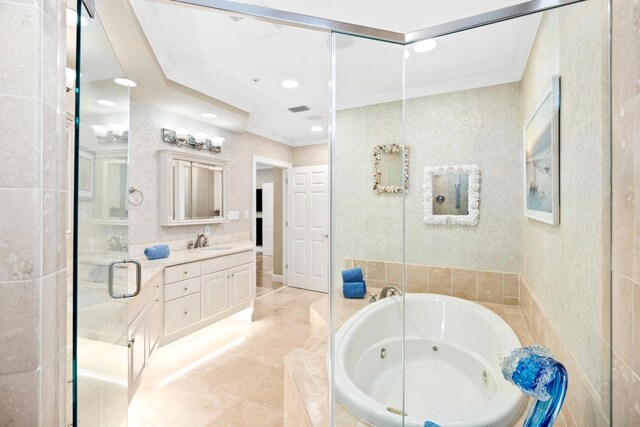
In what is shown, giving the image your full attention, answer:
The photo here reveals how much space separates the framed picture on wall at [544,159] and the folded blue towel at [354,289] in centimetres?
89

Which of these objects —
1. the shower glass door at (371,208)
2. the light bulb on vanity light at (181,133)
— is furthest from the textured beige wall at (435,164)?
the light bulb on vanity light at (181,133)

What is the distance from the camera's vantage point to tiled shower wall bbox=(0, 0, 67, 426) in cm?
66

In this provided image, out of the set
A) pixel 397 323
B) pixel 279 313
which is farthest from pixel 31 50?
pixel 279 313

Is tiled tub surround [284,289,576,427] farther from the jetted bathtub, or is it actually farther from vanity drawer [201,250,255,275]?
vanity drawer [201,250,255,275]

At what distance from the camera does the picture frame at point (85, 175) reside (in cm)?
91

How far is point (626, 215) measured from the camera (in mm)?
803

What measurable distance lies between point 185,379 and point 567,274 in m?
2.54

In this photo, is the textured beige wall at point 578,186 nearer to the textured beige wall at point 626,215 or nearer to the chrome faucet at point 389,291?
the textured beige wall at point 626,215

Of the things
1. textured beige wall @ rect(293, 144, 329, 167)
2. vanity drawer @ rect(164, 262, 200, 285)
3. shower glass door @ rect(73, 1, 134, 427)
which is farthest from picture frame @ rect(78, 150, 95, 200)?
textured beige wall @ rect(293, 144, 329, 167)

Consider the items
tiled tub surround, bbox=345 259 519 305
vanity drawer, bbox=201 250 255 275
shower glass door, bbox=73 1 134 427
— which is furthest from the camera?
vanity drawer, bbox=201 250 255 275

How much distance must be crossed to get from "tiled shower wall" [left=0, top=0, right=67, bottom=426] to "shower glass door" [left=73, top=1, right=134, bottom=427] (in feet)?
0.55

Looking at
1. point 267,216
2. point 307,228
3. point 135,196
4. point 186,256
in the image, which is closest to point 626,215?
point 186,256

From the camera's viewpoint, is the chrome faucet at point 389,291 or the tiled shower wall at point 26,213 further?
the chrome faucet at point 389,291

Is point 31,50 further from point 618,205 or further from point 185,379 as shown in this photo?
point 185,379
